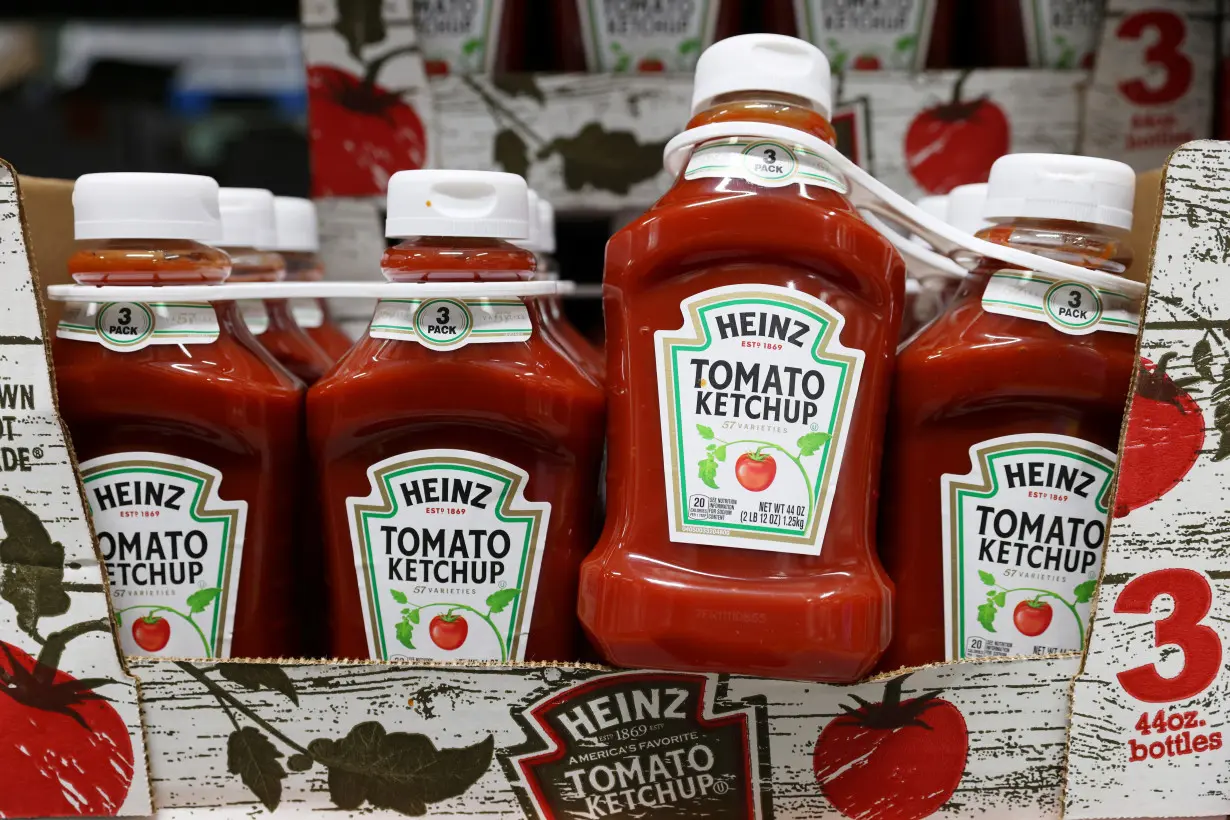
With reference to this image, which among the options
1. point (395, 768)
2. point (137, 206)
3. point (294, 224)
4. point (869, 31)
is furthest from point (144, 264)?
point (869, 31)

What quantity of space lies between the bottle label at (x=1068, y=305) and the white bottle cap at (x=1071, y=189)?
2.4 inches

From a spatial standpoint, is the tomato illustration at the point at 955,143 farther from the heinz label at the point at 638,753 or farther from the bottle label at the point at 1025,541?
the heinz label at the point at 638,753

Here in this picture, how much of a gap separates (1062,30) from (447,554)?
1.15m

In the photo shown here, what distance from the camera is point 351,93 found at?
135 cm

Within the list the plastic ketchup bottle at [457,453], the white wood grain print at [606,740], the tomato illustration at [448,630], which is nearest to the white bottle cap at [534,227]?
the plastic ketchup bottle at [457,453]

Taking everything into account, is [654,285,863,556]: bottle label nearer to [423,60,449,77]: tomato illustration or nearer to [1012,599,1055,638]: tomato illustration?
[1012,599,1055,638]: tomato illustration

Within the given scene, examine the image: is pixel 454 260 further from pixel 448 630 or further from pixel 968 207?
pixel 968 207

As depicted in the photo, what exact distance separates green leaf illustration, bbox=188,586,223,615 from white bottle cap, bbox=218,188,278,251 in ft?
1.36

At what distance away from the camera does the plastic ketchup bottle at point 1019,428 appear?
2.75ft

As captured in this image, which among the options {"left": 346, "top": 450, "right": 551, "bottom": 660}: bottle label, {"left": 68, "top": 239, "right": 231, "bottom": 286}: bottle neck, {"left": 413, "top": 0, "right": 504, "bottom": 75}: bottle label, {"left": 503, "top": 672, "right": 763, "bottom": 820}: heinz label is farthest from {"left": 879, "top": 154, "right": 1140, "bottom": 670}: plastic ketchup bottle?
{"left": 413, "top": 0, "right": 504, "bottom": 75}: bottle label

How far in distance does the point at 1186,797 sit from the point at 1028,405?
366 millimetres

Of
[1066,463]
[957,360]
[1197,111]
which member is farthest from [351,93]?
[1197,111]

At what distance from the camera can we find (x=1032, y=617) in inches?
34.5

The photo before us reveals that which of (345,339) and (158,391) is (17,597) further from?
(345,339)
